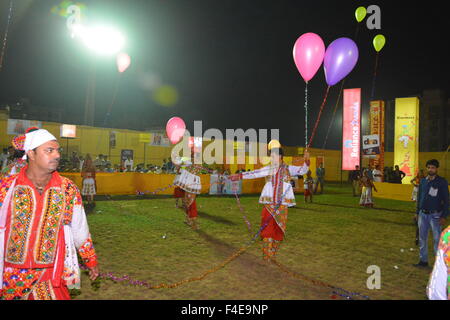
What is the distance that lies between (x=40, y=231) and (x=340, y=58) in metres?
7.20

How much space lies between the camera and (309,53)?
7.98m

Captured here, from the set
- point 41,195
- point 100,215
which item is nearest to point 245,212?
point 100,215

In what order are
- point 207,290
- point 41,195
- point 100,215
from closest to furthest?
point 41,195 < point 207,290 < point 100,215

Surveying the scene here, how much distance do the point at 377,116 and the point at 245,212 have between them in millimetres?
13787

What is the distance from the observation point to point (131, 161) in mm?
22062

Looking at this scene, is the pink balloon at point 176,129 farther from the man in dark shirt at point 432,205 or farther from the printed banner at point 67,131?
the man in dark shirt at point 432,205

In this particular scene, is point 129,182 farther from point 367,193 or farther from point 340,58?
point 340,58

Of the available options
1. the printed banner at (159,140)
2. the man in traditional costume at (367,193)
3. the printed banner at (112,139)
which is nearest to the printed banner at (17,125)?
the printed banner at (112,139)

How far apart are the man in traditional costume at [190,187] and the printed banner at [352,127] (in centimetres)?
1592

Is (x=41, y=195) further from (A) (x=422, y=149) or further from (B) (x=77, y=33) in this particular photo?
(A) (x=422, y=149)

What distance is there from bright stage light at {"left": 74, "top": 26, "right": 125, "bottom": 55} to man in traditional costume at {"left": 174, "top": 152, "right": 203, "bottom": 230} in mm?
13234

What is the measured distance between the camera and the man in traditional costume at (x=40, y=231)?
8.72 ft

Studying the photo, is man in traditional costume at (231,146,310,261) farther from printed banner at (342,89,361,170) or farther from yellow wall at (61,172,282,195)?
printed banner at (342,89,361,170)
